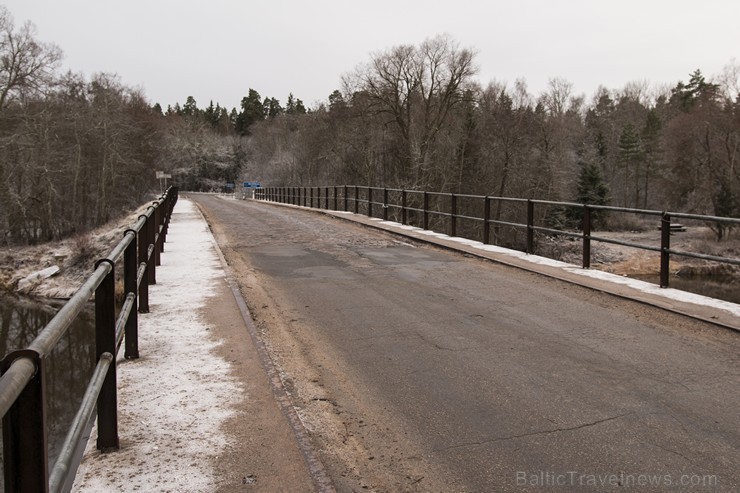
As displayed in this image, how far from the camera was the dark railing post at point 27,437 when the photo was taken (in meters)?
1.74

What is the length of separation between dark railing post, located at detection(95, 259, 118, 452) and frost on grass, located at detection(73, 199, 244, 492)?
0.10 meters

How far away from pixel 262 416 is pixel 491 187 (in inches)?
1886

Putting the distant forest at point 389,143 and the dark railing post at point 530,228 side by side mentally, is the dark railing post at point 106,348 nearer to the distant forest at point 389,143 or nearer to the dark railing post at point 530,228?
the dark railing post at point 530,228

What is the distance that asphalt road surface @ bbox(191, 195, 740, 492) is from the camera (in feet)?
11.0

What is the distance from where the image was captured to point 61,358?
973 centimetres

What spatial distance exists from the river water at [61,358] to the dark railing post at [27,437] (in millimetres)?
1933

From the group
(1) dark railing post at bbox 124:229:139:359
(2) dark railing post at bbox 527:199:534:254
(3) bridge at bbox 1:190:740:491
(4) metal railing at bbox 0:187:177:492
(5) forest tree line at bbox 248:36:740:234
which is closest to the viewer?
(4) metal railing at bbox 0:187:177:492

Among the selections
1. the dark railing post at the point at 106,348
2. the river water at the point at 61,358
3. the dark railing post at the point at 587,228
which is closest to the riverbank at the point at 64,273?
the river water at the point at 61,358

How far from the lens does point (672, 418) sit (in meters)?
4.00

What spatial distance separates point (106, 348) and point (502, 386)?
9.16 ft

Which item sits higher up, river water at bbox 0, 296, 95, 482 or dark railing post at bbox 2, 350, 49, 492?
dark railing post at bbox 2, 350, 49, 492

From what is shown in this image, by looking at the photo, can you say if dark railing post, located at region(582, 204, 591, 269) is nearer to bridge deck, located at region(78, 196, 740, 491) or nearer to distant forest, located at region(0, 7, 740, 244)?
bridge deck, located at region(78, 196, 740, 491)

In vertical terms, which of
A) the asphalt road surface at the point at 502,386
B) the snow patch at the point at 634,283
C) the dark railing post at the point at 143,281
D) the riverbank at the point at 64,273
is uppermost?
the dark railing post at the point at 143,281

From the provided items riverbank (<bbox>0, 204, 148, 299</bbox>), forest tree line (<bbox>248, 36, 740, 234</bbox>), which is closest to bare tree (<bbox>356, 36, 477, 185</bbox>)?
forest tree line (<bbox>248, 36, 740, 234</bbox>)
